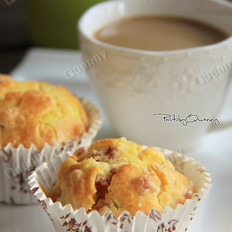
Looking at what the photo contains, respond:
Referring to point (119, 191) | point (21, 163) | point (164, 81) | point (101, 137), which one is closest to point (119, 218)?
point (119, 191)

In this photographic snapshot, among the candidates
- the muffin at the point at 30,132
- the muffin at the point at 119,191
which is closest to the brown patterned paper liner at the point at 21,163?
the muffin at the point at 30,132

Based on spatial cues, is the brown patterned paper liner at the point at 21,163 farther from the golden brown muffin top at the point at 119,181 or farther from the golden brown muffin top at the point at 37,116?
the golden brown muffin top at the point at 119,181

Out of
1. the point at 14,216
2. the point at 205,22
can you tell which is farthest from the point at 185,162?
the point at 205,22

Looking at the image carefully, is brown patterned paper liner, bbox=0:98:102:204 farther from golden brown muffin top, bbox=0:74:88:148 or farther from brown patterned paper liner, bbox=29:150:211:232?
brown patterned paper liner, bbox=29:150:211:232

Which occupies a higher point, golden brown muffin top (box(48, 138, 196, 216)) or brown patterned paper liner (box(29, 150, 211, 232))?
golden brown muffin top (box(48, 138, 196, 216))

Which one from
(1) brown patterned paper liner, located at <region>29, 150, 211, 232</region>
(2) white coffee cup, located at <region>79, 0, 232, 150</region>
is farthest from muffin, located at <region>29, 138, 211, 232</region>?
(2) white coffee cup, located at <region>79, 0, 232, 150</region>

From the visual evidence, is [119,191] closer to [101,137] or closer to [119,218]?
[119,218]
